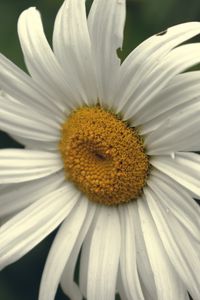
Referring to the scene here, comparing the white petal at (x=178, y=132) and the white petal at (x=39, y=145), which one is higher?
the white petal at (x=178, y=132)

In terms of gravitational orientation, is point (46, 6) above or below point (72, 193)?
above

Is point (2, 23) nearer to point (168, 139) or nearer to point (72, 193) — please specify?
point (72, 193)

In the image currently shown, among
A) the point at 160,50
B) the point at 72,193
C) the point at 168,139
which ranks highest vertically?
the point at 160,50

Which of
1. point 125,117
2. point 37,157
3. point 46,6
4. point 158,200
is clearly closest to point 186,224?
point 158,200

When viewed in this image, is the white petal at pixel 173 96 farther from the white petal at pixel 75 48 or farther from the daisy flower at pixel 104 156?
the white petal at pixel 75 48

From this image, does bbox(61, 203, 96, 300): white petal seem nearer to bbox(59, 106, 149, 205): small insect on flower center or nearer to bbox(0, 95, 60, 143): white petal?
bbox(59, 106, 149, 205): small insect on flower center

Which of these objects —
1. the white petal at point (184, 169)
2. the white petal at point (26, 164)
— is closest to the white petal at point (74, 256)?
the white petal at point (26, 164)
